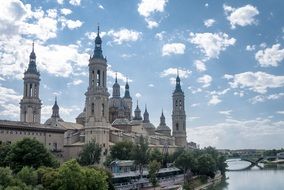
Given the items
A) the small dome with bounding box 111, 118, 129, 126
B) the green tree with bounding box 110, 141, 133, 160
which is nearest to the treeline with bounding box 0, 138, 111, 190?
the green tree with bounding box 110, 141, 133, 160

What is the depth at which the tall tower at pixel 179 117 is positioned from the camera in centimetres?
13212

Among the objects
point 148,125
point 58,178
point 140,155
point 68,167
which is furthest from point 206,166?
point 58,178

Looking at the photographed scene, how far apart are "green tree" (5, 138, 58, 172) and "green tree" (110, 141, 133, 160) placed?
77.9 ft

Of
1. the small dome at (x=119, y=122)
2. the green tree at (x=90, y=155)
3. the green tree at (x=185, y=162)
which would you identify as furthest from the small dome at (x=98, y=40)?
the green tree at (x=185, y=162)

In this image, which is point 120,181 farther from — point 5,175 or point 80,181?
point 5,175

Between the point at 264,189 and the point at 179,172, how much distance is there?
67.6ft

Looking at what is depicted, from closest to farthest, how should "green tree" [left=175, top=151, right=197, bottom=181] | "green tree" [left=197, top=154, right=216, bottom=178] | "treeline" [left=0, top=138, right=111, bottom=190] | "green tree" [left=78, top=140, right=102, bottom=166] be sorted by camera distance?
"treeline" [left=0, top=138, right=111, bottom=190] → "green tree" [left=78, top=140, right=102, bottom=166] → "green tree" [left=175, top=151, right=197, bottom=181] → "green tree" [left=197, top=154, right=216, bottom=178]

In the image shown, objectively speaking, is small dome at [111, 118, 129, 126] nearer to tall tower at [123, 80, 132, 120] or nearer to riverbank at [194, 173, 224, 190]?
tall tower at [123, 80, 132, 120]

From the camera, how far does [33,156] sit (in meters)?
57.3

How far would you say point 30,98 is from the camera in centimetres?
9531

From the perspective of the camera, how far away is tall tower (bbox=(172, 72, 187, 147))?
13212cm

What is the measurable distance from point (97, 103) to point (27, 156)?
2949cm

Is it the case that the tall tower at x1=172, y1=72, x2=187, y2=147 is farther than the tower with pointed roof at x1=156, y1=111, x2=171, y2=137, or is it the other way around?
the tower with pointed roof at x1=156, y1=111, x2=171, y2=137

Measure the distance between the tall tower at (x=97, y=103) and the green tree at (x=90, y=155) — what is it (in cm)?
794
